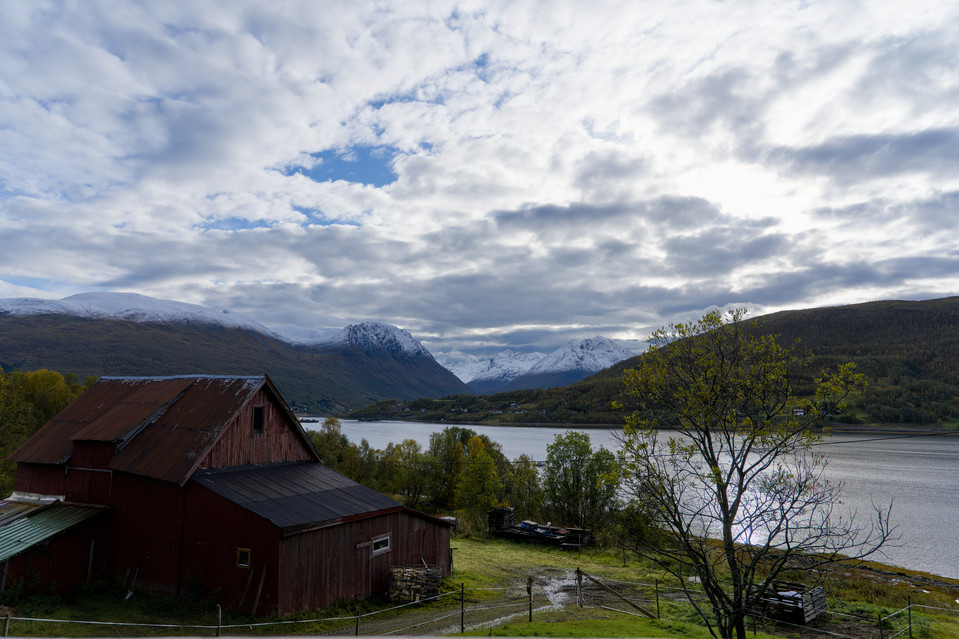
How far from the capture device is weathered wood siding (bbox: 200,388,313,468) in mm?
25136

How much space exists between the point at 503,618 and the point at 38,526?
21.5 meters

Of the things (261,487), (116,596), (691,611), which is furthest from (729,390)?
(116,596)

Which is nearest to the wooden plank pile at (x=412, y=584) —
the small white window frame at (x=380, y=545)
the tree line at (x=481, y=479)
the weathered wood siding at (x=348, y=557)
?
the weathered wood siding at (x=348, y=557)

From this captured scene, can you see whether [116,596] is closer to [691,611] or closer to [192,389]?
[192,389]

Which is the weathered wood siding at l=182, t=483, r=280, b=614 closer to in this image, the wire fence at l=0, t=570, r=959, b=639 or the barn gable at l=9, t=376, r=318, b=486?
A: the wire fence at l=0, t=570, r=959, b=639

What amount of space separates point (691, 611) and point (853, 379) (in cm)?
1692

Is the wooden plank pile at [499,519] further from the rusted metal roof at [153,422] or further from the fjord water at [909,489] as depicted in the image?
the rusted metal roof at [153,422]

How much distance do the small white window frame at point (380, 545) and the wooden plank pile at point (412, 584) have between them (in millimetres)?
966

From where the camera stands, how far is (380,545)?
81.5 ft

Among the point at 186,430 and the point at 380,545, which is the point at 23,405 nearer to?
the point at 186,430

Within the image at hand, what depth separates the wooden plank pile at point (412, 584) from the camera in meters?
24.2

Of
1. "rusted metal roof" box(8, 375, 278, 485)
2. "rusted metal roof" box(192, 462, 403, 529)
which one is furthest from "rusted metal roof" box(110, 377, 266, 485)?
"rusted metal roof" box(192, 462, 403, 529)

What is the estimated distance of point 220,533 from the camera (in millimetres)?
21703

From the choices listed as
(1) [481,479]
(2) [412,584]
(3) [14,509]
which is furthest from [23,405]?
(2) [412,584]
